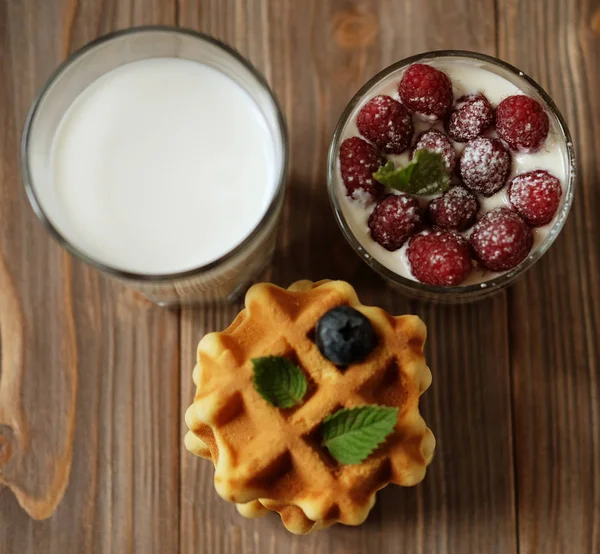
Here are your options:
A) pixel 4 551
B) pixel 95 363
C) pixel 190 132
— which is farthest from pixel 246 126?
pixel 4 551

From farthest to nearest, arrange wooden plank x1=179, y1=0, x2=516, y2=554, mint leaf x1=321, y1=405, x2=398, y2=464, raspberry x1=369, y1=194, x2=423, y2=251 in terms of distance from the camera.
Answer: wooden plank x1=179, y1=0, x2=516, y2=554
raspberry x1=369, y1=194, x2=423, y2=251
mint leaf x1=321, y1=405, x2=398, y2=464

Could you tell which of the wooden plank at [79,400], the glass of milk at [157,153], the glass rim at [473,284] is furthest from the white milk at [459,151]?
the wooden plank at [79,400]

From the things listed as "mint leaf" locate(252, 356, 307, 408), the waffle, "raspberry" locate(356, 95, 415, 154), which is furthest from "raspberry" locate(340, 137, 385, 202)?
"mint leaf" locate(252, 356, 307, 408)

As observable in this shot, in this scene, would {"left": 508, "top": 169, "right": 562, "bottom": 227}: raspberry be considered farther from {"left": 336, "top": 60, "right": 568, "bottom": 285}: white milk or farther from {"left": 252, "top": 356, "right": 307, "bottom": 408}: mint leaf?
{"left": 252, "top": 356, "right": 307, "bottom": 408}: mint leaf

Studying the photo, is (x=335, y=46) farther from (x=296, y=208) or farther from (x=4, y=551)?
(x=4, y=551)

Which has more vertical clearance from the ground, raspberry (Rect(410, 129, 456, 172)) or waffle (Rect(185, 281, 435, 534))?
raspberry (Rect(410, 129, 456, 172))

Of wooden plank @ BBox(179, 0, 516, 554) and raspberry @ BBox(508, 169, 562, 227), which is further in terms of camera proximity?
wooden plank @ BBox(179, 0, 516, 554)

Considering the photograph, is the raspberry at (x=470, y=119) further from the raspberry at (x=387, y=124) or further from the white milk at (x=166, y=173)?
the white milk at (x=166, y=173)
